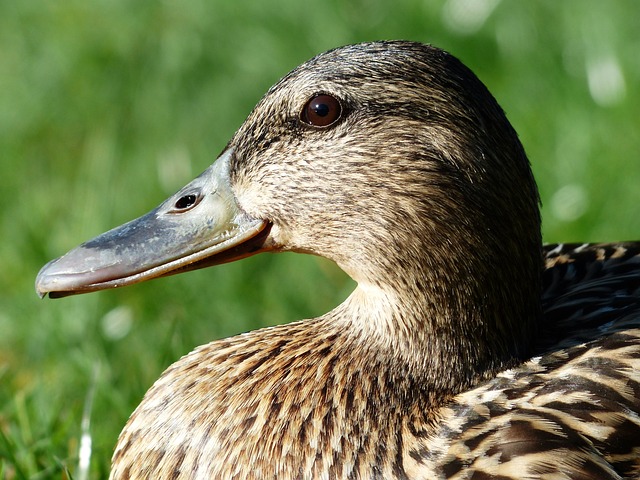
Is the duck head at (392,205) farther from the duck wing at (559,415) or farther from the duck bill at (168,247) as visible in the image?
the duck wing at (559,415)

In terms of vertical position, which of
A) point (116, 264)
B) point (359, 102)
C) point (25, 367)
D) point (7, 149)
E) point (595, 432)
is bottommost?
point (595, 432)

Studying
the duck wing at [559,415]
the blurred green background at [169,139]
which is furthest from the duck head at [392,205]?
the blurred green background at [169,139]

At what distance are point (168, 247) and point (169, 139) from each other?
9.46 feet

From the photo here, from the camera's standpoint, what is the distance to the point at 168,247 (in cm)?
283

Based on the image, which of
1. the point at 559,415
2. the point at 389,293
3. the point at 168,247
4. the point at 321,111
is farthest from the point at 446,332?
the point at 168,247

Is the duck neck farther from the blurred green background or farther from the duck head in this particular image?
the blurred green background

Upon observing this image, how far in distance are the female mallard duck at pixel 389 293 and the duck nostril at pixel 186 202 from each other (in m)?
0.02

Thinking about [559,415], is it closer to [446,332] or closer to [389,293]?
[446,332]

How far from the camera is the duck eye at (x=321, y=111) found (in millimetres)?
2688

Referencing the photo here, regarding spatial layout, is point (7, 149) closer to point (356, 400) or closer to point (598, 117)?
point (598, 117)

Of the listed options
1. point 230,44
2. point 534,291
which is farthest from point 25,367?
point 230,44

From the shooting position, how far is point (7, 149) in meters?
5.65

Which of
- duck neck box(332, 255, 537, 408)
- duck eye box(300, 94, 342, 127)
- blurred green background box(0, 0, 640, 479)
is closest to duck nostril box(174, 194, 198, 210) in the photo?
duck eye box(300, 94, 342, 127)

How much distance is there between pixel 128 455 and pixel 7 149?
3135 millimetres
